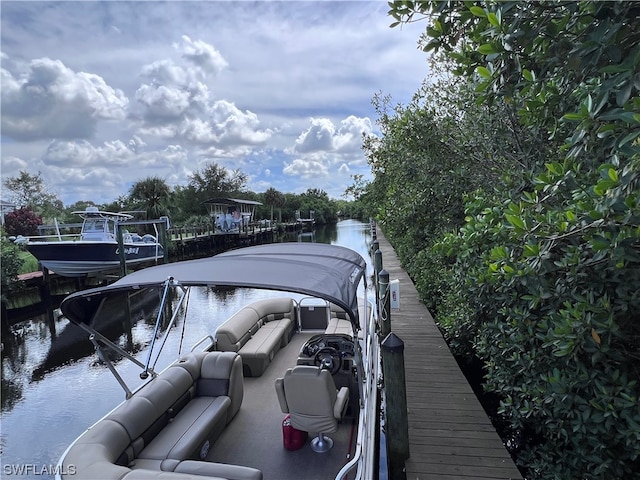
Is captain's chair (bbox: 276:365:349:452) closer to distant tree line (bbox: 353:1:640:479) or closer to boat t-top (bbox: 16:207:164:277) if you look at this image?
distant tree line (bbox: 353:1:640:479)

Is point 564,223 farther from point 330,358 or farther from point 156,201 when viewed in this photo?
point 156,201

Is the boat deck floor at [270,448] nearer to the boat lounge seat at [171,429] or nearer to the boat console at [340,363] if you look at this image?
the boat lounge seat at [171,429]

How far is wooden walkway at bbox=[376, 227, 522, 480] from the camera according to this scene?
3.71m

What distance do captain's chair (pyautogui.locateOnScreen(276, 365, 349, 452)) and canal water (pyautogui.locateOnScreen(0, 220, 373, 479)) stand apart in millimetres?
2472

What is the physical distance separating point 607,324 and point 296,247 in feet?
13.6

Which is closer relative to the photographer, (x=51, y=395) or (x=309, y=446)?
(x=309, y=446)

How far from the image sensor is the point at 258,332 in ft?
22.4

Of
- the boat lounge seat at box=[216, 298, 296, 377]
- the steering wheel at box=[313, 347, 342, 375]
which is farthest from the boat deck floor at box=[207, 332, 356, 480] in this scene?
the boat lounge seat at box=[216, 298, 296, 377]

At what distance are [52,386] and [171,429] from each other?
691cm

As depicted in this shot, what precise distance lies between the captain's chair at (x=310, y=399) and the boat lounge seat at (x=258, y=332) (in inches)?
80.5

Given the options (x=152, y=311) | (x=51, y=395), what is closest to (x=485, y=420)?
(x=51, y=395)

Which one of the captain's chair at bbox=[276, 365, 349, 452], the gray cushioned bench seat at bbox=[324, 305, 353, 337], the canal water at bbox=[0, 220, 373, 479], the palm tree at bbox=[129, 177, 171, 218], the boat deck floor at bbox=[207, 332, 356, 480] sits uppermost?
the palm tree at bbox=[129, 177, 171, 218]

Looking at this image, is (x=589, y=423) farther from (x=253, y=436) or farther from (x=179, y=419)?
(x=179, y=419)

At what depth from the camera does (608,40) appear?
188cm
